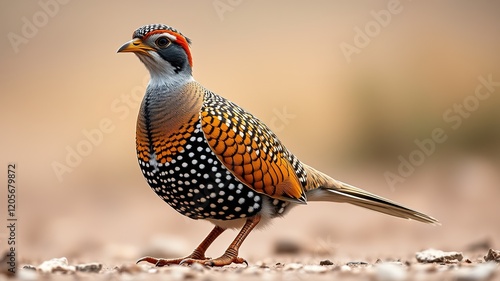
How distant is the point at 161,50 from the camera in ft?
21.4

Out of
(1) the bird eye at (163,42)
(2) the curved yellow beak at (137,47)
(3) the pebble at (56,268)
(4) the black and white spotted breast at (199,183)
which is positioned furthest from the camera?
(1) the bird eye at (163,42)

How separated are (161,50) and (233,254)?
5.83 feet

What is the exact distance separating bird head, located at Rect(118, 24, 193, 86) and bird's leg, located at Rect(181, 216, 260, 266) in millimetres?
1344

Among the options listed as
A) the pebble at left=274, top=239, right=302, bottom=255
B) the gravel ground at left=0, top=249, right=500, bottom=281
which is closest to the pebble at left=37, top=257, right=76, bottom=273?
the gravel ground at left=0, top=249, right=500, bottom=281

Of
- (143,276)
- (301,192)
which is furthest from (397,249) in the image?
(143,276)

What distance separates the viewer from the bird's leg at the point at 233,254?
6.32 meters

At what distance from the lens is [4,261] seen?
5.69 metres

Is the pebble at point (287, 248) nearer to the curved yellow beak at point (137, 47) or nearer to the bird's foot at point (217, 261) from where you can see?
the bird's foot at point (217, 261)

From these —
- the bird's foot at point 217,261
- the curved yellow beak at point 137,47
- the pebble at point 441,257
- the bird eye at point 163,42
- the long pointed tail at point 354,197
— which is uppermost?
the bird eye at point 163,42

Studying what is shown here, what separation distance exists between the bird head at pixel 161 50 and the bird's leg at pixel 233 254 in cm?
134

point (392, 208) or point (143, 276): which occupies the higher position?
point (392, 208)

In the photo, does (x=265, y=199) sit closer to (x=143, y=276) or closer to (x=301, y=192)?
(x=301, y=192)

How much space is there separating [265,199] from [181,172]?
2.61ft

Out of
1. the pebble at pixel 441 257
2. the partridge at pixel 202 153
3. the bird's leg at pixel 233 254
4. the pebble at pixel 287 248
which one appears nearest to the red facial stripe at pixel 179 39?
the partridge at pixel 202 153
